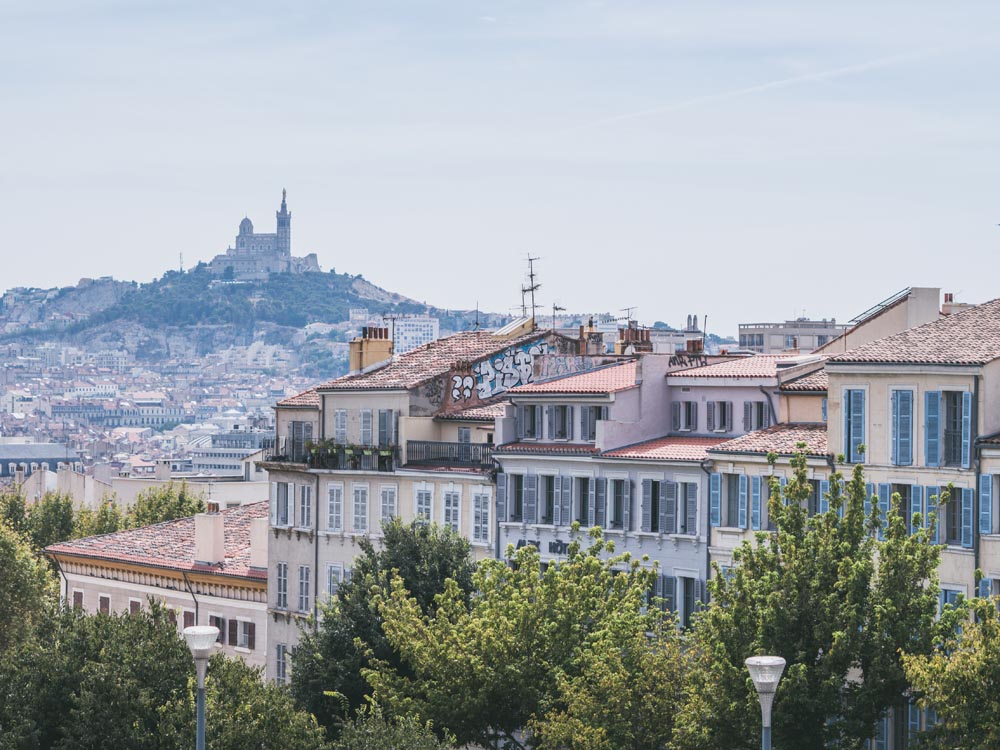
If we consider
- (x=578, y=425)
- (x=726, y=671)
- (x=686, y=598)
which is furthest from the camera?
(x=578, y=425)

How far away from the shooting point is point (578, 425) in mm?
69000

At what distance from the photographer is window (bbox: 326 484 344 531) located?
79.8 metres

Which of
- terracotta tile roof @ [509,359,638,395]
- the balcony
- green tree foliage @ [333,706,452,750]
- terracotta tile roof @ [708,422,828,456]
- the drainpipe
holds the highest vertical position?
terracotta tile roof @ [509,359,638,395]

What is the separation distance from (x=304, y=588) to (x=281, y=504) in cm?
409

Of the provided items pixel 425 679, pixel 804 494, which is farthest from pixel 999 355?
pixel 425 679

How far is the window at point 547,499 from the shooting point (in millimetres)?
69000

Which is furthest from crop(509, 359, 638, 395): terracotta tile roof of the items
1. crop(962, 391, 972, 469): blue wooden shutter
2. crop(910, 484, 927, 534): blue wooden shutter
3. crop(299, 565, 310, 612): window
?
crop(962, 391, 972, 469): blue wooden shutter

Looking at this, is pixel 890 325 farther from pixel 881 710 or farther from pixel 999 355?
pixel 881 710

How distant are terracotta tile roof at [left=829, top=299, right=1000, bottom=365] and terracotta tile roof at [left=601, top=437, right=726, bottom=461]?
8419 millimetres

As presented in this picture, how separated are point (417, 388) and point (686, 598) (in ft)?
58.6

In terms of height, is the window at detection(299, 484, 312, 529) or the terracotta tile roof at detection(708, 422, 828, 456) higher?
the terracotta tile roof at detection(708, 422, 828, 456)

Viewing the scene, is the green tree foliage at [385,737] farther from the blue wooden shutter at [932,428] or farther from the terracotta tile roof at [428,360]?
the terracotta tile roof at [428,360]

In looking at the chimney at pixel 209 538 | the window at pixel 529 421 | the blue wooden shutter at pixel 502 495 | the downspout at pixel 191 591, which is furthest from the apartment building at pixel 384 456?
the downspout at pixel 191 591

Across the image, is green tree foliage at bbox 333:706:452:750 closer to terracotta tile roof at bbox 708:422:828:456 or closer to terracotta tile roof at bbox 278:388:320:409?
terracotta tile roof at bbox 708:422:828:456
